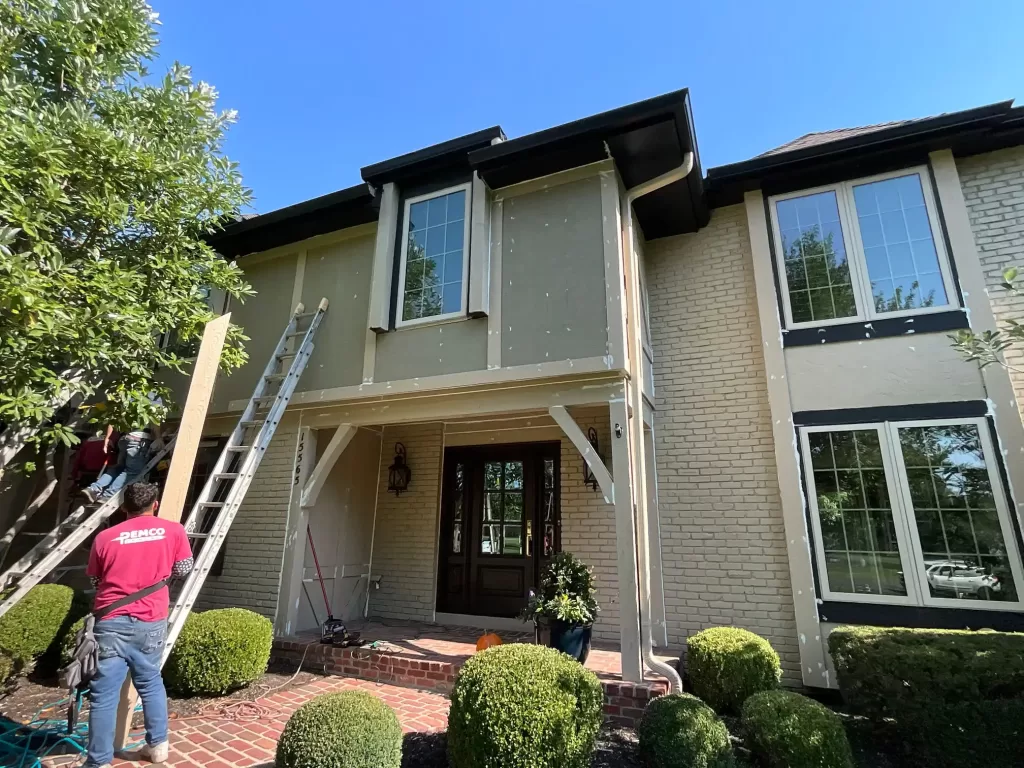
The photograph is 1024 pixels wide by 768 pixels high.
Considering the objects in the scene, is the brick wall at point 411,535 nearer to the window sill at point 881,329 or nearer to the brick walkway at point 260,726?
the brick walkway at point 260,726

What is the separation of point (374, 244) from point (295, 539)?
407 cm

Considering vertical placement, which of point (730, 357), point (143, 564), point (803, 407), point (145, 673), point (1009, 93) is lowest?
point (145, 673)

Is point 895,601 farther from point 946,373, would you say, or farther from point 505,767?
point 505,767

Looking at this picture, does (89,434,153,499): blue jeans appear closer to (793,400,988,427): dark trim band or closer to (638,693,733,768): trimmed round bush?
(638,693,733,768): trimmed round bush

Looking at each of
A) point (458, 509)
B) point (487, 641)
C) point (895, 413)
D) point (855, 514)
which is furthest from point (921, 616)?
point (458, 509)

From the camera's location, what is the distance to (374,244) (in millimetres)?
7203

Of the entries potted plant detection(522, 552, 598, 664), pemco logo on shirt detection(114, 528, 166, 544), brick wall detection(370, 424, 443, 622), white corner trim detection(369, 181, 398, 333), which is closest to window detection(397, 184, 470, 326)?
white corner trim detection(369, 181, 398, 333)

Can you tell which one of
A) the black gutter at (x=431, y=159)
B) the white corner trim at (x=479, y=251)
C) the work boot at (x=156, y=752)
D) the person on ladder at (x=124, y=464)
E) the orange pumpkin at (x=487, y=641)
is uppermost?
the black gutter at (x=431, y=159)

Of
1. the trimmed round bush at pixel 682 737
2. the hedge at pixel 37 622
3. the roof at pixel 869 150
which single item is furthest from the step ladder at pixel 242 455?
the roof at pixel 869 150

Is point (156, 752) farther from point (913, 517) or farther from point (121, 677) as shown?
point (913, 517)

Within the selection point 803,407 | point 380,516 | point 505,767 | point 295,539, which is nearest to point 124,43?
point 295,539

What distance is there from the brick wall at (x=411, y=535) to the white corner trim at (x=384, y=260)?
7.01ft

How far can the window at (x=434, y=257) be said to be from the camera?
638 centimetres

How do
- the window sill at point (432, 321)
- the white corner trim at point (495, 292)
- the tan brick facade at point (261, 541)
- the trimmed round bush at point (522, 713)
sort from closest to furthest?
1. the trimmed round bush at point (522, 713)
2. the white corner trim at point (495, 292)
3. the window sill at point (432, 321)
4. the tan brick facade at point (261, 541)
